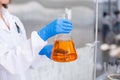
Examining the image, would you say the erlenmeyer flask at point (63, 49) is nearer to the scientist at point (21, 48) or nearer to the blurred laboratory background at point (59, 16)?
the scientist at point (21, 48)

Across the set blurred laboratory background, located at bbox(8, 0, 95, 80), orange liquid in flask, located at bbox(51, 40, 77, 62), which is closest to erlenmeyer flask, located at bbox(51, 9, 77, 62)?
orange liquid in flask, located at bbox(51, 40, 77, 62)

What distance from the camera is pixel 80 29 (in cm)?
171

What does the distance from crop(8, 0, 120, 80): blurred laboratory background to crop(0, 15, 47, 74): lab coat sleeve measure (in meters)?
0.31

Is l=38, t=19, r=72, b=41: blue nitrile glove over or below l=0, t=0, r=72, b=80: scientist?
over

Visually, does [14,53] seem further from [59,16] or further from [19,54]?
[59,16]

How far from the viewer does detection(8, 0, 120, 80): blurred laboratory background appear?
1170mm

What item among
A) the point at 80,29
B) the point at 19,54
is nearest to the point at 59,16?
the point at 80,29

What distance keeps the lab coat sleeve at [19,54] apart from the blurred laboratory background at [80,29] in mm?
313

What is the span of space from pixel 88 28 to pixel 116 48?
1.59 feet

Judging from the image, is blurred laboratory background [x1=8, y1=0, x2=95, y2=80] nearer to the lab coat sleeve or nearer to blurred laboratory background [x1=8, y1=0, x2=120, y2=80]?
blurred laboratory background [x1=8, y1=0, x2=120, y2=80]

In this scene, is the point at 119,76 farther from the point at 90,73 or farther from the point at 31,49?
the point at 31,49

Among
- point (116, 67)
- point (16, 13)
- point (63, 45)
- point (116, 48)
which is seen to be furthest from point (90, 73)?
point (63, 45)

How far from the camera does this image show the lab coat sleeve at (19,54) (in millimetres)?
791

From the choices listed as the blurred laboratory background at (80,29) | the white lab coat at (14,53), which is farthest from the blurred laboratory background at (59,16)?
the white lab coat at (14,53)
